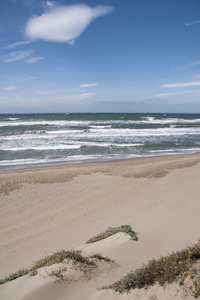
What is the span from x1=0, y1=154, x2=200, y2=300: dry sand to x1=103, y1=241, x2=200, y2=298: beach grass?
5.5 inches

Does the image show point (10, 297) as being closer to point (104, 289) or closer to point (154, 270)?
point (104, 289)

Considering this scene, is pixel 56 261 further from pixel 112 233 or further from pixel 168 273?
pixel 168 273

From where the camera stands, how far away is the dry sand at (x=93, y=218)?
11.5 feet

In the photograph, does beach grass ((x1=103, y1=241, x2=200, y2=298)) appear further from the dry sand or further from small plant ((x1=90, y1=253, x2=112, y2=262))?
small plant ((x1=90, y1=253, x2=112, y2=262))

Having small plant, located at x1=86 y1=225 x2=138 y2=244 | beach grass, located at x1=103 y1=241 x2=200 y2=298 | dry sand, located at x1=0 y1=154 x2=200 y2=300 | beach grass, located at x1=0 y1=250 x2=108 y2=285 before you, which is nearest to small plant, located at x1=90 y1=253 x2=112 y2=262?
beach grass, located at x1=0 y1=250 x2=108 y2=285

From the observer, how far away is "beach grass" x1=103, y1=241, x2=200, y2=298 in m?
3.01

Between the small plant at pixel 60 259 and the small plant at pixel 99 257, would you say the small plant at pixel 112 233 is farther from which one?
the small plant at pixel 60 259

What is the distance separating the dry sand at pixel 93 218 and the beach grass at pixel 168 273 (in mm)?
139

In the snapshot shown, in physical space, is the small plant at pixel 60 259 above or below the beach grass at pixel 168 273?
below

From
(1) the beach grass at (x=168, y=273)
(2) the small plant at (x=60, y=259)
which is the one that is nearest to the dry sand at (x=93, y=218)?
(1) the beach grass at (x=168, y=273)

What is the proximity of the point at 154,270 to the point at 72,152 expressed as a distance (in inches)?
591

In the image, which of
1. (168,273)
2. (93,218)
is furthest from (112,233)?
(168,273)

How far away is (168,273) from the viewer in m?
3.10

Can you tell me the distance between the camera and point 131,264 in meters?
4.24
